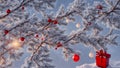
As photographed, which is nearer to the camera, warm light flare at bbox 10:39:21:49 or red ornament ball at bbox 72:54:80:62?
red ornament ball at bbox 72:54:80:62

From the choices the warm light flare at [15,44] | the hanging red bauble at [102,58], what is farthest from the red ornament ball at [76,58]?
the warm light flare at [15,44]

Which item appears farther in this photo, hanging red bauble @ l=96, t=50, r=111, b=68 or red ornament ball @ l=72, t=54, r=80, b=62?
hanging red bauble @ l=96, t=50, r=111, b=68

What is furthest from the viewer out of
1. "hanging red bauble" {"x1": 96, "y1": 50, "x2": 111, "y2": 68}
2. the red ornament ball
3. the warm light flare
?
"hanging red bauble" {"x1": 96, "y1": 50, "x2": 111, "y2": 68}

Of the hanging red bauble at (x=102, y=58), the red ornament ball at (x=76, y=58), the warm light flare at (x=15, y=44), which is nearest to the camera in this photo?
the red ornament ball at (x=76, y=58)

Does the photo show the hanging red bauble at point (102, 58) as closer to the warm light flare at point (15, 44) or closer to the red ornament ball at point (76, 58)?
the red ornament ball at point (76, 58)

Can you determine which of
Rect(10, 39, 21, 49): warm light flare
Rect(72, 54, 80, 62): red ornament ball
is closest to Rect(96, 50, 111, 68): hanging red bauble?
Rect(72, 54, 80, 62): red ornament ball

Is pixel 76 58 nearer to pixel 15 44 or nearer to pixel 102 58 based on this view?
pixel 102 58

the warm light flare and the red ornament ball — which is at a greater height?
the warm light flare

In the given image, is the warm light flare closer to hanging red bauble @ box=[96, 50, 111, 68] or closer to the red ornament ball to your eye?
the red ornament ball

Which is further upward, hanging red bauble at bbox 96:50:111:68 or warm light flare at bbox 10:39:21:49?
warm light flare at bbox 10:39:21:49

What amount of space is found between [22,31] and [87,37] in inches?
46.5

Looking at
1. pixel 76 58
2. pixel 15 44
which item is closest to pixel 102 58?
→ pixel 76 58

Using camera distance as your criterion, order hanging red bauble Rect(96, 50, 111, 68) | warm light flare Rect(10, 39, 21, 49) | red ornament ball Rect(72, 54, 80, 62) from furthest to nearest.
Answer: hanging red bauble Rect(96, 50, 111, 68) < warm light flare Rect(10, 39, 21, 49) < red ornament ball Rect(72, 54, 80, 62)

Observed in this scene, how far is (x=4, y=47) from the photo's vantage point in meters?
5.27
